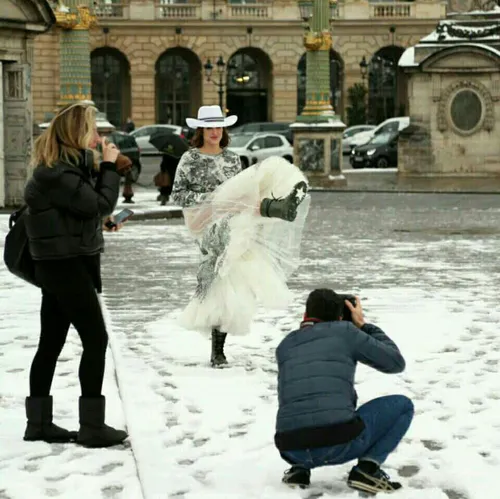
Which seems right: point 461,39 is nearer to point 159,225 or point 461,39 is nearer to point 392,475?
point 159,225

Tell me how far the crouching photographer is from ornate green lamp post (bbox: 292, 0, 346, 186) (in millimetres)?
27288

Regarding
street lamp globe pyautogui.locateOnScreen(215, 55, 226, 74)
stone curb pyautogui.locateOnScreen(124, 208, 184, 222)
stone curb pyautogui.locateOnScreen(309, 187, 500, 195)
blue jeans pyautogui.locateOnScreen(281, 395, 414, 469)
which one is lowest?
stone curb pyautogui.locateOnScreen(309, 187, 500, 195)

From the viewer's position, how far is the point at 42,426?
731 centimetres

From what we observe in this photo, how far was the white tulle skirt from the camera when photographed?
30.8ft

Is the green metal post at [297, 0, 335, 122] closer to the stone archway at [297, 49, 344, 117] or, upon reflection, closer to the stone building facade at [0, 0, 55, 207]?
the stone building facade at [0, 0, 55, 207]

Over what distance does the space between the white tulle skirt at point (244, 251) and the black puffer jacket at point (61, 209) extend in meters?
2.38

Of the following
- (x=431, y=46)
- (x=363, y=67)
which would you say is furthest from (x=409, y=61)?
(x=363, y=67)

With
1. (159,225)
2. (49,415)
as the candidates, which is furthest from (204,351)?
(159,225)

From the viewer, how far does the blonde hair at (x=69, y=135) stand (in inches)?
277

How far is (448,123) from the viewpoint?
3553cm

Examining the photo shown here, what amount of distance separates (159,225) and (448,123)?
14531mm

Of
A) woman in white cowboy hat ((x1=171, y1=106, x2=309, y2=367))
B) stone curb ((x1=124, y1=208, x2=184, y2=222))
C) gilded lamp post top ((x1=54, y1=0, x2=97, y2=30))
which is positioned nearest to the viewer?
woman in white cowboy hat ((x1=171, y1=106, x2=309, y2=367))

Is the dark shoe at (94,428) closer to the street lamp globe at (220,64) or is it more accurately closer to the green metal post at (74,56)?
the green metal post at (74,56)

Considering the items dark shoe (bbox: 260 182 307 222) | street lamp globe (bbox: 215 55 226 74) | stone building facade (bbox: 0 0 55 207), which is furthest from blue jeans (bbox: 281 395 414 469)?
street lamp globe (bbox: 215 55 226 74)
